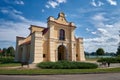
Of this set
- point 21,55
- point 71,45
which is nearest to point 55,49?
point 71,45

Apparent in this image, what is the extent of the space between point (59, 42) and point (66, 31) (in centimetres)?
402

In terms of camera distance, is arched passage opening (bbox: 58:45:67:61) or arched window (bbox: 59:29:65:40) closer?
arched window (bbox: 59:29:65:40)

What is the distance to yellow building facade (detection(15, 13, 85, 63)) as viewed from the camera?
33906 mm

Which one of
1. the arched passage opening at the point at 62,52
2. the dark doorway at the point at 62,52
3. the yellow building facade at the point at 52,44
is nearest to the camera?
the yellow building facade at the point at 52,44

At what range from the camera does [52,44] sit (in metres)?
37.4

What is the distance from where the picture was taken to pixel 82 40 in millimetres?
45531

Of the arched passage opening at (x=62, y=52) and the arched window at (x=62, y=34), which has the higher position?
the arched window at (x=62, y=34)

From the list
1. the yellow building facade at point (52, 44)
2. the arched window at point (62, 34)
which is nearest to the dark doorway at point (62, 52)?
the yellow building facade at point (52, 44)

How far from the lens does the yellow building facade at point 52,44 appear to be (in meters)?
33.9

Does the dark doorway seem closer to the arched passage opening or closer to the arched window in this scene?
the arched passage opening

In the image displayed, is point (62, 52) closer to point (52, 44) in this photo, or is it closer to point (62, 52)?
point (62, 52)

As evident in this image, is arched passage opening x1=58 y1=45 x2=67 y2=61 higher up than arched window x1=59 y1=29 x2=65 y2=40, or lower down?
lower down

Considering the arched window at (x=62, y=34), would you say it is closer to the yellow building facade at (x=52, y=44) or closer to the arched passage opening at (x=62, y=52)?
the yellow building facade at (x=52, y=44)

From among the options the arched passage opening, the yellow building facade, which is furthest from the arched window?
the arched passage opening
